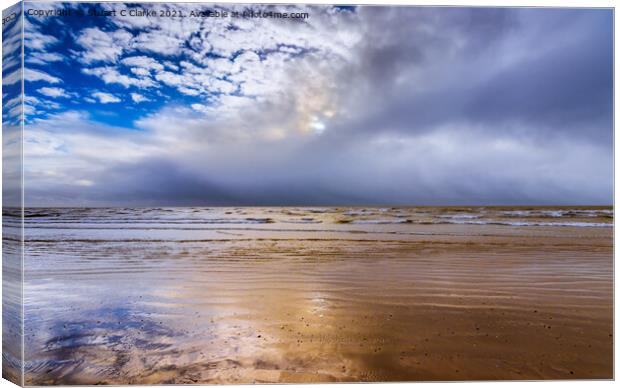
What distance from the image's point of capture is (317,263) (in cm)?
512

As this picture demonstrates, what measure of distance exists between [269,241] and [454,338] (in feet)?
17.0

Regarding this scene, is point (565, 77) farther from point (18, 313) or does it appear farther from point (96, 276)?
point (96, 276)

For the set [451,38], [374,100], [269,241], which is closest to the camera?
[451,38]

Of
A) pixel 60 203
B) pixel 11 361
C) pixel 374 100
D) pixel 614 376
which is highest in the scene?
pixel 374 100

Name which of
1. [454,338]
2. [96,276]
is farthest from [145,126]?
[454,338]

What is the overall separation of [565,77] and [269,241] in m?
6.01

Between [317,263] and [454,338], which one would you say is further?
[317,263]

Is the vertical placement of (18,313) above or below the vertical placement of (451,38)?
below

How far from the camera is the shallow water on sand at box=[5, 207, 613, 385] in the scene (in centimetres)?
265

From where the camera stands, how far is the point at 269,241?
7.47 metres

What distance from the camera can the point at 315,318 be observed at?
10.1ft

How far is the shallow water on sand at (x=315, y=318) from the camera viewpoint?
2654mm

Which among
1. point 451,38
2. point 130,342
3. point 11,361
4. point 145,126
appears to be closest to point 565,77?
point 451,38

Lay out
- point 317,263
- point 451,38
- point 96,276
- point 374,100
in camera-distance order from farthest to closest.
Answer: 1. point 317,263
2. point 96,276
3. point 374,100
4. point 451,38
